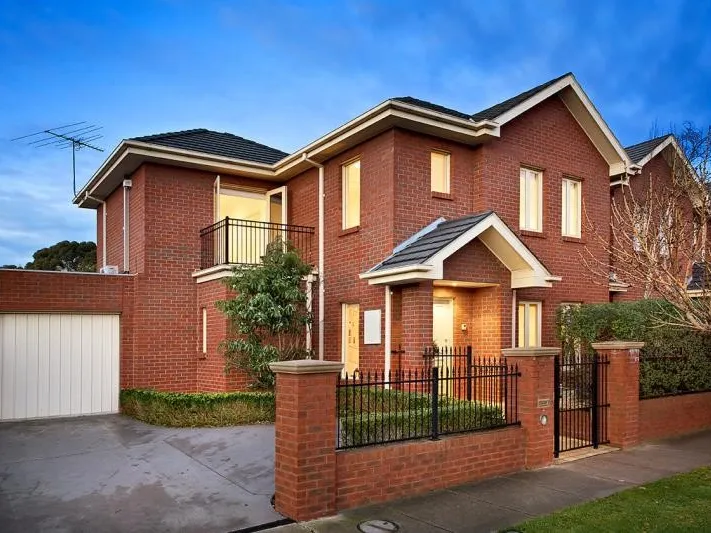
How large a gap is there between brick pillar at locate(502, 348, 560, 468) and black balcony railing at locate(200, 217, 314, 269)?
7194 millimetres

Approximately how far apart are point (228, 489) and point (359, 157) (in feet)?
26.3

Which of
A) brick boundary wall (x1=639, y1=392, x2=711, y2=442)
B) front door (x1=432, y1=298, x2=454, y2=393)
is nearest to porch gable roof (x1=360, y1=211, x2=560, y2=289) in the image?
front door (x1=432, y1=298, x2=454, y2=393)

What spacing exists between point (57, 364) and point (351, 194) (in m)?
7.38

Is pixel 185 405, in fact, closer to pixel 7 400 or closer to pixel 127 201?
pixel 7 400

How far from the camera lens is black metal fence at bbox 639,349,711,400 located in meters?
10.7

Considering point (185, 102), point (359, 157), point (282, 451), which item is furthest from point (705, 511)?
point (185, 102)

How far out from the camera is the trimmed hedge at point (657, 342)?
10.8m

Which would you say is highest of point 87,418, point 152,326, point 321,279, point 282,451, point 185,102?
point 185,102

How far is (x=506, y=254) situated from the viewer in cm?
1185

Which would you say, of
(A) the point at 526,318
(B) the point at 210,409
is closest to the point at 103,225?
(B) the point at 210,409

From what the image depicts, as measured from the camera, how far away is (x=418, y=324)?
1113 cm

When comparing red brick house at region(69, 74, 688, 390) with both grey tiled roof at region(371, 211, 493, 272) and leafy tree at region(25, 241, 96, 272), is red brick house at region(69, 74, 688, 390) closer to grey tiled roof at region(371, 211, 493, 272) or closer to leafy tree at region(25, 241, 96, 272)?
grey tiled roof at region(371, 211, 493, 272)

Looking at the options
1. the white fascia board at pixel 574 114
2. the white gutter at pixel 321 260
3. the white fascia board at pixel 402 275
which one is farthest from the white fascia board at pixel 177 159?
the white fascia board at pixel 574 114

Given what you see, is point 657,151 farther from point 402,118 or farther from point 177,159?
point 177,159
